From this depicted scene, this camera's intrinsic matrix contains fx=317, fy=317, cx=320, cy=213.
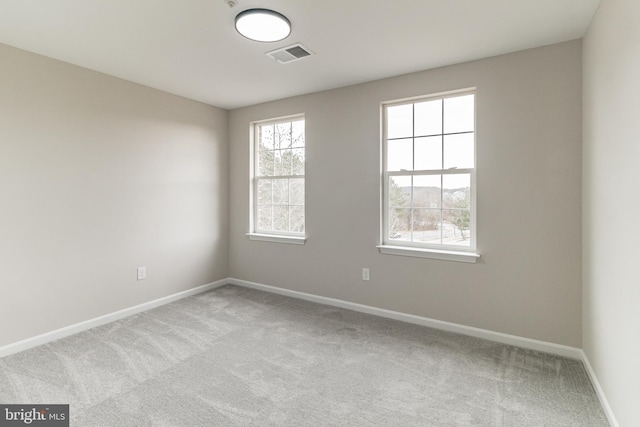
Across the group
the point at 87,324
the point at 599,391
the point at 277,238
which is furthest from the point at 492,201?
the point at 87,324

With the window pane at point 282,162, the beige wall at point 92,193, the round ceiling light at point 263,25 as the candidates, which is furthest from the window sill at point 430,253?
the beige wall at point 92,193

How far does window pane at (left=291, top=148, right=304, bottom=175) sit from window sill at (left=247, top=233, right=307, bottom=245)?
823mm

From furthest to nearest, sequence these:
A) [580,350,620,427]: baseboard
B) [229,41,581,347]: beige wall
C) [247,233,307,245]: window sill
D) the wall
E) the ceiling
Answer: [247,233,307,245]: window sill → [229,41,581,347]: beige wall → the ceiling → [580,350,620,427]: baseboard → the wall

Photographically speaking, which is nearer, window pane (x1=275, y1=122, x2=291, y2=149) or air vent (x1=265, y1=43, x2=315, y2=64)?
air vent (x1=265, y1=43, x2=315, y2=64)

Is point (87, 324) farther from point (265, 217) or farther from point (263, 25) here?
point (263, 25)

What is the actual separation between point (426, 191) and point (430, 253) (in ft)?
2.00

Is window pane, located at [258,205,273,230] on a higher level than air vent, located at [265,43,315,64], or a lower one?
lower

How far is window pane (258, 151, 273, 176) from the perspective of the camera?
4270mm

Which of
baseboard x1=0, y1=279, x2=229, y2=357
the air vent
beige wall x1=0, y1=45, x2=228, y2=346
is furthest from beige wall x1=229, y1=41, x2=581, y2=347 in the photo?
baseboard x1=0, y1=279, x2=229, y2=357

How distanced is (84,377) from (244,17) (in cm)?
267

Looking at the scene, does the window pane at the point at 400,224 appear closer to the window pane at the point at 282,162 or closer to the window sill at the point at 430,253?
the window sill at the point at 430,253

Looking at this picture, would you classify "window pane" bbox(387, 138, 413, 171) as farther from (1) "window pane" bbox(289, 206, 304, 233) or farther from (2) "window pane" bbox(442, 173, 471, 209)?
(1) "window pane" bbox(289, 206, 304, 233)

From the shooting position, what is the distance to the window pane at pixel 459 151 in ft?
9.55

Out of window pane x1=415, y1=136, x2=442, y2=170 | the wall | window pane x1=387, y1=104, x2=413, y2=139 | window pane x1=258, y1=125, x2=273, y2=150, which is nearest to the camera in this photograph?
the wall
